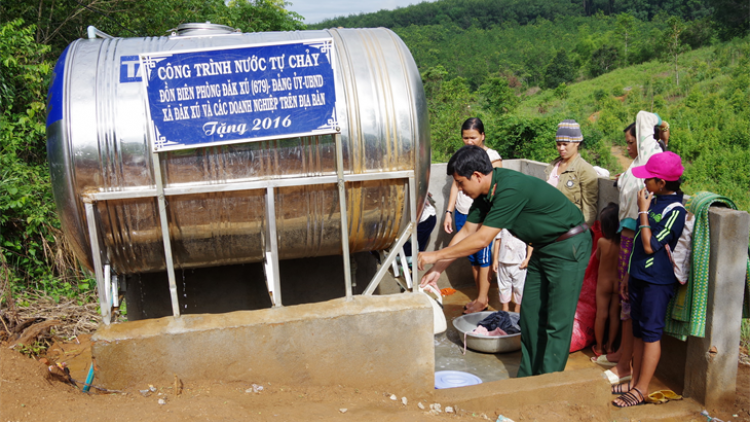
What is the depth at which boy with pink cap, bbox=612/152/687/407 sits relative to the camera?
3887 millimetres

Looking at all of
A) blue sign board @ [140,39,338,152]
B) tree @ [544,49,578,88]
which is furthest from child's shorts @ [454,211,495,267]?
tree @ [544,49,578,88]

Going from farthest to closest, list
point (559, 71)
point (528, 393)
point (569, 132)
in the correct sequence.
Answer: point (559, 71) → point (569, 132) → point (528, 393)

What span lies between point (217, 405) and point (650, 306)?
3.03 meters

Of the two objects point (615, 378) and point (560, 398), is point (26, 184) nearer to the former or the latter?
point (560, 398)

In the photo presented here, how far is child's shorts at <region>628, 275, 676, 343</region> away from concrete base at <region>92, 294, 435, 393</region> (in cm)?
156

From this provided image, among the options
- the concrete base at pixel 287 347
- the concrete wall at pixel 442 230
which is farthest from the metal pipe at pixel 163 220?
the concrete wall at pixel 442 230

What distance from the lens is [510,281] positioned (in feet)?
19.0

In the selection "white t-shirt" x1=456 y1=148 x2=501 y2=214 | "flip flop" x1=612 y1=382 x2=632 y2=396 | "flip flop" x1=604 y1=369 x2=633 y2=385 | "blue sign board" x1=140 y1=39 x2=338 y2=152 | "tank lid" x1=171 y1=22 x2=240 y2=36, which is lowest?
"flip flop" x1=612 y1=382 x2=632 y2=396

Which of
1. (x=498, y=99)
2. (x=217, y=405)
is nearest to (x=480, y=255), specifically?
(x=217, y=405)

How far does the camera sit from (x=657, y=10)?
63875 mm

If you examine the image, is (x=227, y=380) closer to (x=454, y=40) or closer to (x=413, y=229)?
(x=413, y=229)

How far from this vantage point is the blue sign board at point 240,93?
3418mm

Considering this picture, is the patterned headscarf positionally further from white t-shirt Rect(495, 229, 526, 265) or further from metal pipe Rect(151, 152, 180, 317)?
metal pipe Rect(151, 152, 180, 317)

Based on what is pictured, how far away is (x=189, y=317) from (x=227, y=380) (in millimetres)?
487
